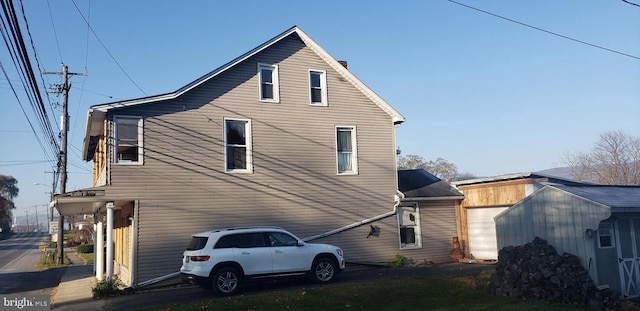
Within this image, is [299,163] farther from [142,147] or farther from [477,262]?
[477,262]

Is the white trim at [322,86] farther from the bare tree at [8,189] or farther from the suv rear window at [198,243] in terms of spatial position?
the bare tree at [8,189]

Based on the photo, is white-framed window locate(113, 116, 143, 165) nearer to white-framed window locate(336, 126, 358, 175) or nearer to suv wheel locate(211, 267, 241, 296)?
suv wheel locate(211, 267, 241, 296)

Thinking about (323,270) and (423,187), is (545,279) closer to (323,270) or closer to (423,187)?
(323,270)

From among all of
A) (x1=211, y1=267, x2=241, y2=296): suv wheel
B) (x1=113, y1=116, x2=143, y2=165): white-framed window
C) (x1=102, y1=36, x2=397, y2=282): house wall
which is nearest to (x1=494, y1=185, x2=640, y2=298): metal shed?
(x1=102, y1=36, x2=397, y2=282): house wall

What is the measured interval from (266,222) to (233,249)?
12.9ft

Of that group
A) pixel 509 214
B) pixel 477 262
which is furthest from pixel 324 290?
pixel 477 262

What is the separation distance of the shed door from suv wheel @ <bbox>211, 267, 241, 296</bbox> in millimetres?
10813

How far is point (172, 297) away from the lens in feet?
48.1

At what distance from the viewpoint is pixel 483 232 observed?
21.0 metres

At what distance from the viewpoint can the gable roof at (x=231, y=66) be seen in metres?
16.3

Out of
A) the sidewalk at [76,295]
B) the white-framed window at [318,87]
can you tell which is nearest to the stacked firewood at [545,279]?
the white-framed window at [318,87]

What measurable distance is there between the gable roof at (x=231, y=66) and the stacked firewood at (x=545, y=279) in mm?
8410

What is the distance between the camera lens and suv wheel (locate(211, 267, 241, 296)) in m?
14.0

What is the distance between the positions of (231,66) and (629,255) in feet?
43.0
